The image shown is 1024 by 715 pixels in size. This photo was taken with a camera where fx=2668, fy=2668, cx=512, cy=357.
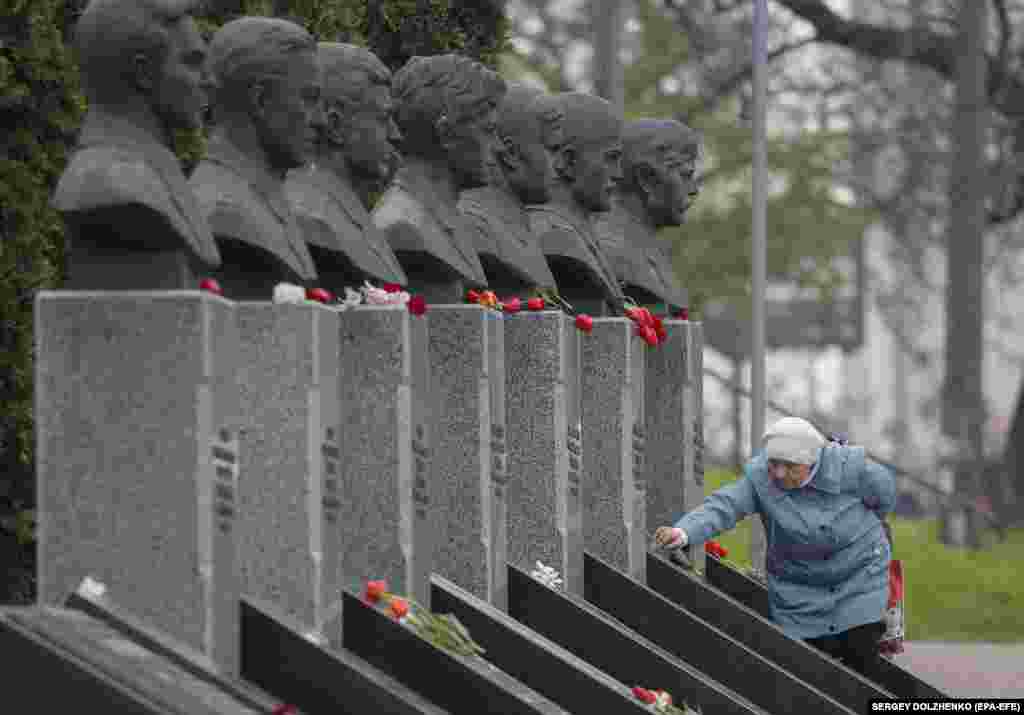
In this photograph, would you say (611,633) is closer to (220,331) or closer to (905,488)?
(220,331)

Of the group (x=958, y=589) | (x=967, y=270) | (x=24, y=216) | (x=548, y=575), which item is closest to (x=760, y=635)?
(x=548, y=575)

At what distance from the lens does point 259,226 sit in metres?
9.80

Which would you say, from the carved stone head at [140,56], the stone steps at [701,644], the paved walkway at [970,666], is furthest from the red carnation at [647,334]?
the carved stone head at [140,56]

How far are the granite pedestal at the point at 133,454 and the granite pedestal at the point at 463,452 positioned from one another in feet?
10.7

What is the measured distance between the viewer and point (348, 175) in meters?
11.3

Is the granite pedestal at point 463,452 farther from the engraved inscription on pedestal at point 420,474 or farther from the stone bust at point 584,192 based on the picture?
the stone bust at point 584,192

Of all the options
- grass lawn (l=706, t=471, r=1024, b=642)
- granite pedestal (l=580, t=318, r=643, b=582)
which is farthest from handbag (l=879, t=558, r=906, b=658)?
grass lawn (l=706, t=471, r=1024, b=642)

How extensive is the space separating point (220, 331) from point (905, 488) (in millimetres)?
37219

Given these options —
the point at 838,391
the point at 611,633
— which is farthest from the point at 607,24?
the point at 838,391

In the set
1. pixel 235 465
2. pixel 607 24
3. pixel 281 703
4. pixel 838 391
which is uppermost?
pixel 607 24

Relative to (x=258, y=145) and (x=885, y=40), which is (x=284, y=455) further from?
(x=885, y=40)

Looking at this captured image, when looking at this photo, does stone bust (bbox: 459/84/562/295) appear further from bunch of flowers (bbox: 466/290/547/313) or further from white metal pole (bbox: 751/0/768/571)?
white metal pole (bbox: 751/0/768/571)

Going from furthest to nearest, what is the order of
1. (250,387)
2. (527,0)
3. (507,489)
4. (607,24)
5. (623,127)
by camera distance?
1. (527,0)
2. (607,24)
3. (623,127)
4. (507,489)
5. (250,387)

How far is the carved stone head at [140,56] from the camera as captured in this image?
8984mm
